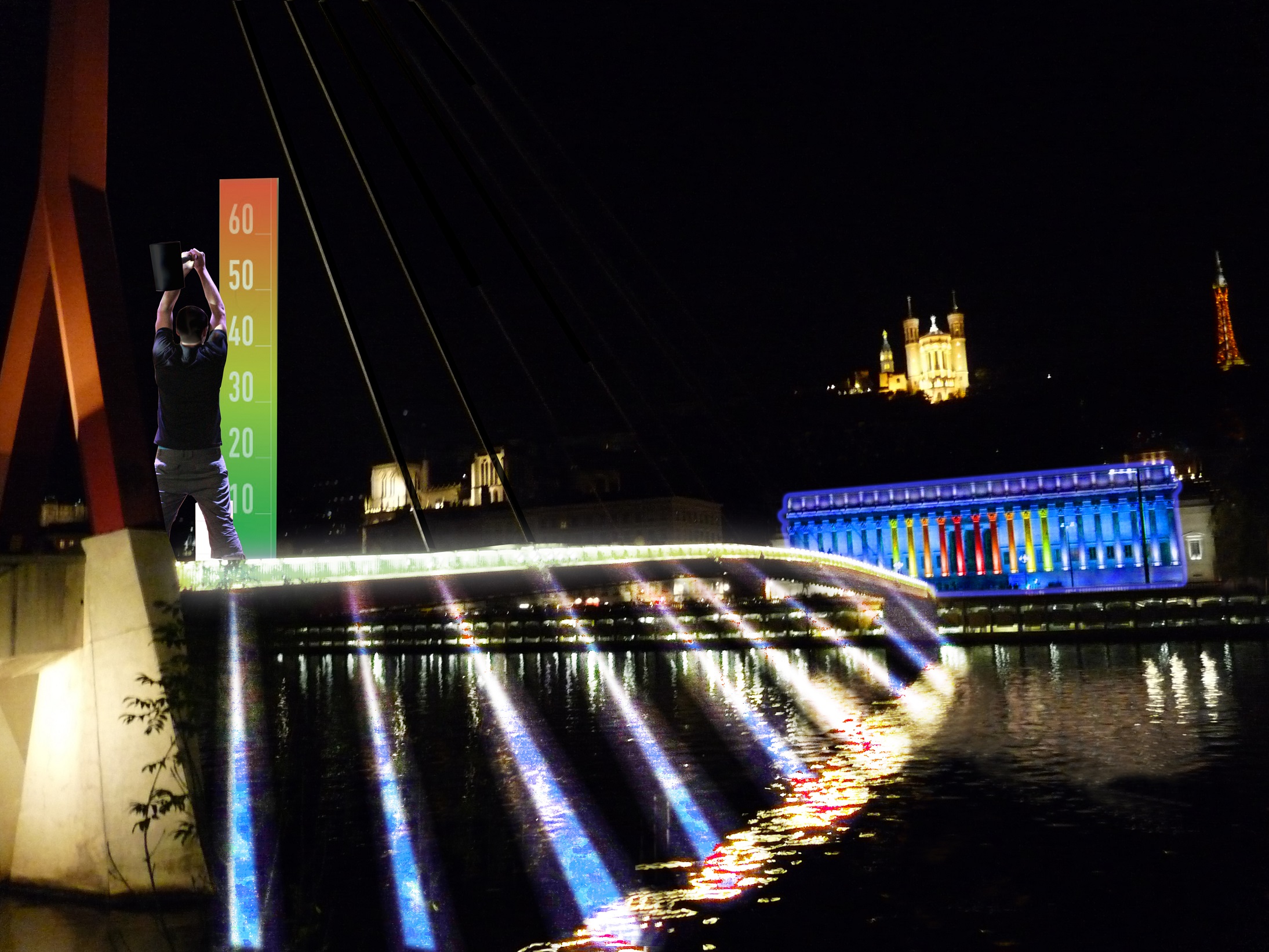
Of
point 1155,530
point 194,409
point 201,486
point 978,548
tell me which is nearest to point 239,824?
point 201,486

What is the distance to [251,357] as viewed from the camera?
23266 mm

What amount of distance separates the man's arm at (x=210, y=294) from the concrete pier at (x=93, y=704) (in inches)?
170

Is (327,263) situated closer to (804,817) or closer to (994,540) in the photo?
(804,817)

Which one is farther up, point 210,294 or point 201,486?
point 210,294

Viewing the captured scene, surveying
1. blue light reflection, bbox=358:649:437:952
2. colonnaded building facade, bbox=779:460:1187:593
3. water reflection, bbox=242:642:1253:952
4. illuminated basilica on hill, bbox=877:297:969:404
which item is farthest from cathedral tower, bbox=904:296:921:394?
blue light reflection, bbox=358:649:437:952

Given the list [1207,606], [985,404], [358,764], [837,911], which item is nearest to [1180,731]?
[837,911]

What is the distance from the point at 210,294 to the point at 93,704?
6086 millimetres

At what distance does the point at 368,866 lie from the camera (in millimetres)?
16141

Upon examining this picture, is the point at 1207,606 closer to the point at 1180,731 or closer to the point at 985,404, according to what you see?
the point at 1180,731

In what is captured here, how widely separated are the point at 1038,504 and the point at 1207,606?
51.8 meters

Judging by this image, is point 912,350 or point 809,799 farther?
point 912,350

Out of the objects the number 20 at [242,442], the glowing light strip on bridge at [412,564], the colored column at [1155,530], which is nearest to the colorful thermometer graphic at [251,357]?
the number 20 at [242,442]

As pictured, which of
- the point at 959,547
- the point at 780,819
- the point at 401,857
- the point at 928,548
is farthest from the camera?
the point at 928,548

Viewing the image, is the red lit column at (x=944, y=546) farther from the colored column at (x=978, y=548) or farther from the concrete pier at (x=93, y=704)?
the concrete pier at (x=93, y=704)
